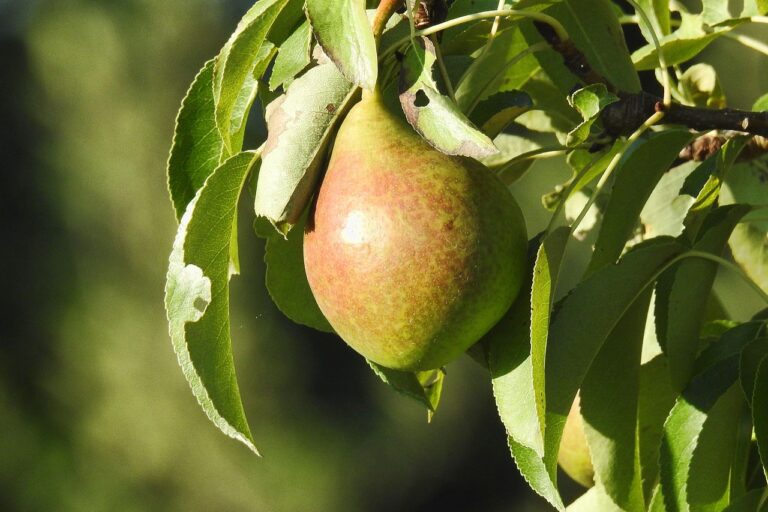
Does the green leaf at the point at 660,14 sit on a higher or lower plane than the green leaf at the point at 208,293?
lower

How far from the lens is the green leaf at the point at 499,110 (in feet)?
2.79

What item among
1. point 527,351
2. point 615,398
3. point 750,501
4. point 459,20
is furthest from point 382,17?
point 750,501

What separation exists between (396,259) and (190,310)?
0.17 m

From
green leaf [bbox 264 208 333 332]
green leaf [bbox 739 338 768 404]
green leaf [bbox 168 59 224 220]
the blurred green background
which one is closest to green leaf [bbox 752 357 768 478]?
green leaf [bbox 739 338 768 404]

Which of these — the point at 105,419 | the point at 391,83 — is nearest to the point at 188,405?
the point at 105,419

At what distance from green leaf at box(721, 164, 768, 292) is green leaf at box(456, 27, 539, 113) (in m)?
0.33

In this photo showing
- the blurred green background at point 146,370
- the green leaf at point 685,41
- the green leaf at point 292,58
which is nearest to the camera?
the green leaf at point 292,58

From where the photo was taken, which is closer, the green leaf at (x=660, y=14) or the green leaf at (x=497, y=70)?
the green leaf at (x=497, y=70)

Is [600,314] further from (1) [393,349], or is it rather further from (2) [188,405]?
(2) [188,405]

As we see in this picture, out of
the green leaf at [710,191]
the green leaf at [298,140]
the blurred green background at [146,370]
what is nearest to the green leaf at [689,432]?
the green leaf at [710,191]

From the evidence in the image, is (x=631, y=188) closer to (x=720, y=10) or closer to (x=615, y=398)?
(x=615, y=398)

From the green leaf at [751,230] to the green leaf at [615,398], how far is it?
0.38 meters

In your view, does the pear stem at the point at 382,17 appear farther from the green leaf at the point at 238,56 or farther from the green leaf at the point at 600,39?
the green leaf at the point at 600,39

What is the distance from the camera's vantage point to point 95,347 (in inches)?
153
